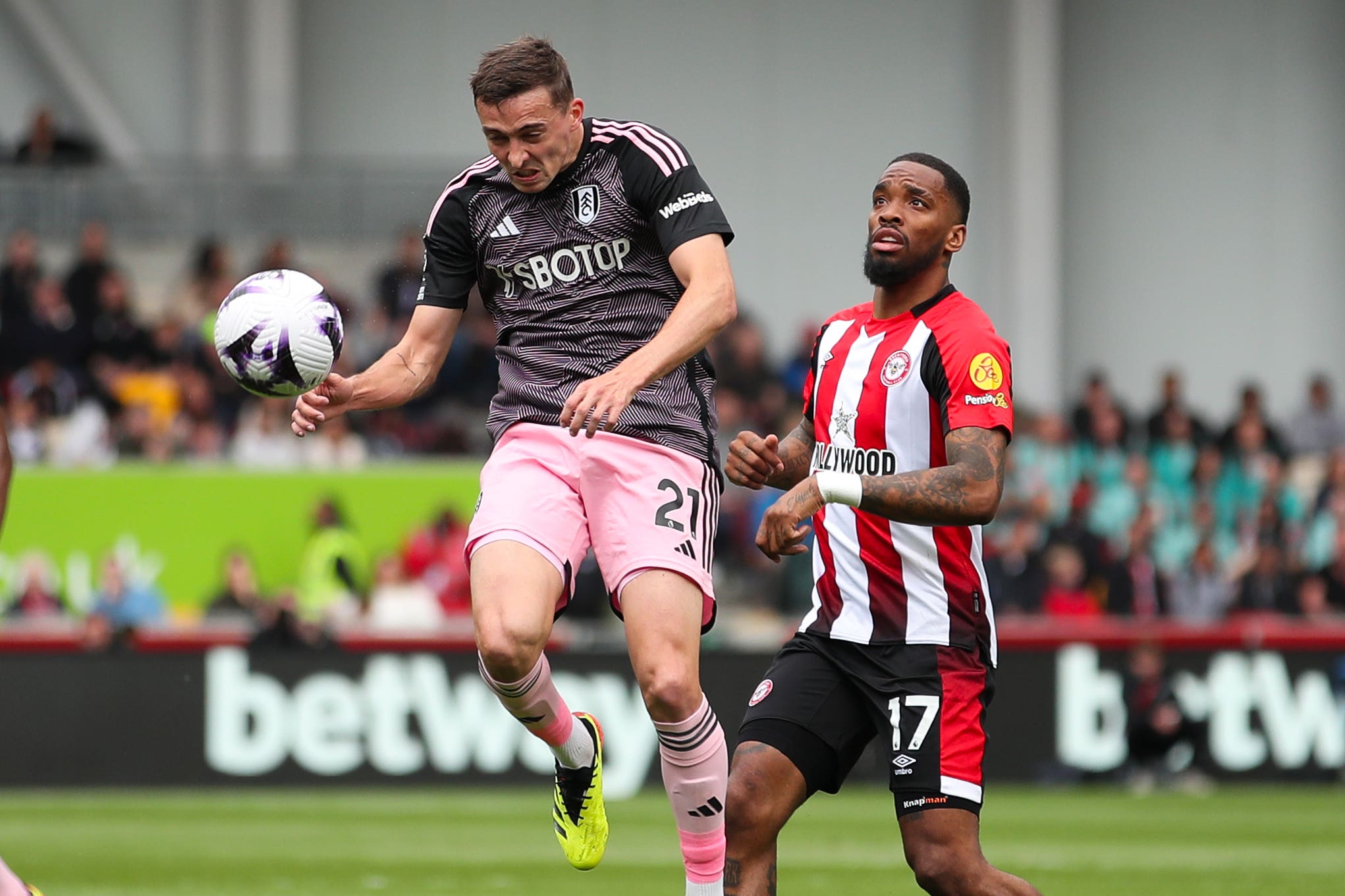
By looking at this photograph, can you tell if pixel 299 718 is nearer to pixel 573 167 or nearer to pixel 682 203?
pixel 573 167

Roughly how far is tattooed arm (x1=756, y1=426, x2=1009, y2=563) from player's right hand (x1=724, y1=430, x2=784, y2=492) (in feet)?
1.18

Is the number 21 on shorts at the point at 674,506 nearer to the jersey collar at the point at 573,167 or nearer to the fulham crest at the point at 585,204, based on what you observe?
the fulham crest at the point at 585,204

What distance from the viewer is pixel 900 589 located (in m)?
5.89

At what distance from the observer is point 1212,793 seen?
50.8 ft

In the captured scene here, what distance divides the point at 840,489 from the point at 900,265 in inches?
32.2

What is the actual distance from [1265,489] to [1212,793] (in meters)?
5.67

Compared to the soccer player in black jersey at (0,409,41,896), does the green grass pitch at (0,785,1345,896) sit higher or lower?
lower

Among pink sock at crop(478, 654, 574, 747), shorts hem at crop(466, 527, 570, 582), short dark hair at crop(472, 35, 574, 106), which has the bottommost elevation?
pink sock at crop(478, 654, 574, 747)

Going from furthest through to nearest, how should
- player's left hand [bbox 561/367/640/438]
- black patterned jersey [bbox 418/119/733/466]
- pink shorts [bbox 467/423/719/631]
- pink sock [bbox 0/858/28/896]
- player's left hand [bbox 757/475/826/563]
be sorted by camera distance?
black patterned jersey [bbox 418/119/733/466] < pink shorts [bbox 467/423/719/631] < player's left hand [bbox 561/367/640/438] < player's left hand [bbox 757/475/826/563] < pink sock [bbox 0/858/28/896]

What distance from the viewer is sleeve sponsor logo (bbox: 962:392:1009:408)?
5617 mm

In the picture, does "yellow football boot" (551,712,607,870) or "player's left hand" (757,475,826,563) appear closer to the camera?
"player's left hand" (757,475,826,563)

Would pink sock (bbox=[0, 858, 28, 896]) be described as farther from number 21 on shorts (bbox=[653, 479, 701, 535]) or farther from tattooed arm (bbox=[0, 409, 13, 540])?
number 21 on shorts (bbox=[653, 479, 701, 535])

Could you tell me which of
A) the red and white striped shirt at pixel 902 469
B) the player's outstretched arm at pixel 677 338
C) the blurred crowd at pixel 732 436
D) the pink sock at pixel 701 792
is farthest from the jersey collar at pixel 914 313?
the blurred crowd at pixel 732 436

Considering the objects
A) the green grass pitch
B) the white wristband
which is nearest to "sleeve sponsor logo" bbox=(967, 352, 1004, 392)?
the white wristband
